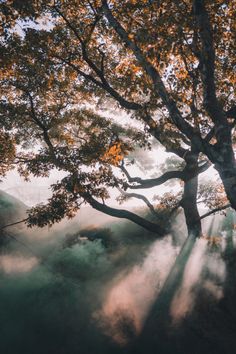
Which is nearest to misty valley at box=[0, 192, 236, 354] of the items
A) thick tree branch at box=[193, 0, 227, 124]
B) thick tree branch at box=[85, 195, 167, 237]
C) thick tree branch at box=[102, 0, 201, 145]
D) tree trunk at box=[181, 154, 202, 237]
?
tree trunk at box=[181, 154, 202, 237]

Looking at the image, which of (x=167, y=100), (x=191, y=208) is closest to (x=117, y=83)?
(x=167, y=100)

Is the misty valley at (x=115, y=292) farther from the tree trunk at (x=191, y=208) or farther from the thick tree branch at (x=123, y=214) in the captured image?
the thick tree branch at (x=123, y=214)

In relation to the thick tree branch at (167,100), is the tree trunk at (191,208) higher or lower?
higher

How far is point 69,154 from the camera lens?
9.63 metres

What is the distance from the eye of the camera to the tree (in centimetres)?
684

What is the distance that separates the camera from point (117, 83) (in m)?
11.2

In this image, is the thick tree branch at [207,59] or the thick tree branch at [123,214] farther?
the thick tree branch at [123,214]

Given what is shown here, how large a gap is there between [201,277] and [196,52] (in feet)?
30.1

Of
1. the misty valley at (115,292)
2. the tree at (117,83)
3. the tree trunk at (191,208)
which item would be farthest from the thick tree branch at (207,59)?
the misty valley at (115,292)

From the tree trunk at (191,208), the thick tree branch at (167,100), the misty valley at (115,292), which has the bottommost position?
the misty valley at (115,292)

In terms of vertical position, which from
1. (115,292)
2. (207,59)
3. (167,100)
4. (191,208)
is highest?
(191,208)

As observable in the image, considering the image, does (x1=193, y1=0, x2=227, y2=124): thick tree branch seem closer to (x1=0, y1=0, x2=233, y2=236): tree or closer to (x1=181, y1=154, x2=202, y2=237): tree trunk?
(x1=0, y1=0, x2=233, y2=236): tree

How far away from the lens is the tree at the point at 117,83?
22.4 ft

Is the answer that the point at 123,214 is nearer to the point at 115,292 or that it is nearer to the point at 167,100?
the point at 115,292
